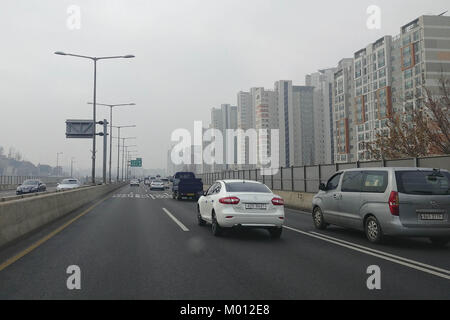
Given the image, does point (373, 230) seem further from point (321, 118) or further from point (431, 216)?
point (321, 118)

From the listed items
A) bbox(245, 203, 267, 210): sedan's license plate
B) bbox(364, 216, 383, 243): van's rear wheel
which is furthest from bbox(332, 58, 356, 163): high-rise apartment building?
bbox(245, 203, 267, 210): sedan's license plate

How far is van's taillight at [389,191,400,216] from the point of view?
8641 millimetres

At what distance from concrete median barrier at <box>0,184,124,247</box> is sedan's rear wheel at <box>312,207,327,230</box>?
7.80 meters

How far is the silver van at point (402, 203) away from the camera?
8539mm

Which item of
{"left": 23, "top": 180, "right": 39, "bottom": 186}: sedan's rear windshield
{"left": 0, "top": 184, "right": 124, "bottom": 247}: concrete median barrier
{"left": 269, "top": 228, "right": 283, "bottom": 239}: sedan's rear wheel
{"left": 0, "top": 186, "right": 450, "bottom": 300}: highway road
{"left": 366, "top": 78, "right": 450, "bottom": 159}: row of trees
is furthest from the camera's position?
{"left": 23, "top": 180, "right": 39, "bottom": 186}: sedan's rear windshield

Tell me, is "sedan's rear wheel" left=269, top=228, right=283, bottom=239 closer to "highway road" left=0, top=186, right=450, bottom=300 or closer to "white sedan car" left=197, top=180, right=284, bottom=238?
"white sedan car" left=197, top=180, right=284, bottom=238

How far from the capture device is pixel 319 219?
11953 mm

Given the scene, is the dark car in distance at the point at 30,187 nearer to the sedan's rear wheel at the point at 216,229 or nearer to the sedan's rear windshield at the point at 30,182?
the sedan's rear windshield at the point at 30,182

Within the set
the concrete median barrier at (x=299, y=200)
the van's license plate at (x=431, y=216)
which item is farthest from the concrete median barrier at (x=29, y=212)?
the concrete median barrier at (x=299, y=200)

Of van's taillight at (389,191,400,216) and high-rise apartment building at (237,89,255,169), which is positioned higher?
high-rise apartment building at (237,89,255,169)

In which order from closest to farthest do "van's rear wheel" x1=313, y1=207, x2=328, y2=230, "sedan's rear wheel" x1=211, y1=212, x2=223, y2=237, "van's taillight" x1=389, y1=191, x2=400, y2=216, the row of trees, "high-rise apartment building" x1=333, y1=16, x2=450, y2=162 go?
"van's taillight" x1=389, y1=191, x2=400, y2=216, "sedan's rear wheel" x1=211, y1=212, x2=223, y2=237, "van's rear wheel" x1=313, y1=207, x2=328, y2=230, the row of trees, "high-rise apartment building" x1=333, y1=16, x2=450, y2=162
